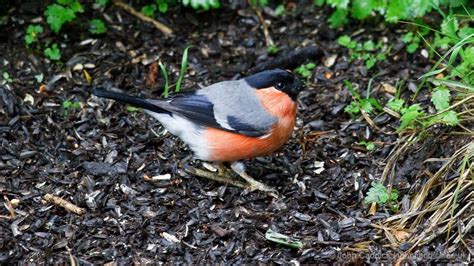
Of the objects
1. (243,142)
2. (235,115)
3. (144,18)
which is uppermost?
(144,18)

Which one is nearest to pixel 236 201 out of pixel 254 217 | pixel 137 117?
pixel 254 217

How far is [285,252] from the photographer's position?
5.28 m

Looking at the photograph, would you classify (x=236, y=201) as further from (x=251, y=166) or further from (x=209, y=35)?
(x=209, y=35)

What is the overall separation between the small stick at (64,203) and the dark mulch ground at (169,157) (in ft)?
0.17

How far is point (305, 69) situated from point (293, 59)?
0.16 metres

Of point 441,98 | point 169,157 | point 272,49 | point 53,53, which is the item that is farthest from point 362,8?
point 53,53

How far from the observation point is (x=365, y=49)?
7336 millimetres

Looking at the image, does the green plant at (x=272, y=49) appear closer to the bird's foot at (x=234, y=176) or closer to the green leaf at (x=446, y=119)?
the bird's foot at (x=234, y=176)

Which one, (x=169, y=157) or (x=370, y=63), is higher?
(x=370, y=63)

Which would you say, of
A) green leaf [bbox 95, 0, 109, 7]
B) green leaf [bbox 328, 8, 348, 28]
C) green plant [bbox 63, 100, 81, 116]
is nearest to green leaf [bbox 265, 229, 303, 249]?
green plant [bbox 63, 100, 81, 116]

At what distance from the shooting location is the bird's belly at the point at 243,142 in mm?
5871

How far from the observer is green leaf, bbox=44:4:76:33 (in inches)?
279

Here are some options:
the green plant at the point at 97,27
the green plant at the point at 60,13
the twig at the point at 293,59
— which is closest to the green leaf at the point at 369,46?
the twig at the point at 293,59

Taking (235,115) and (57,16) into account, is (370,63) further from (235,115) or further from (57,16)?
(57,16)
